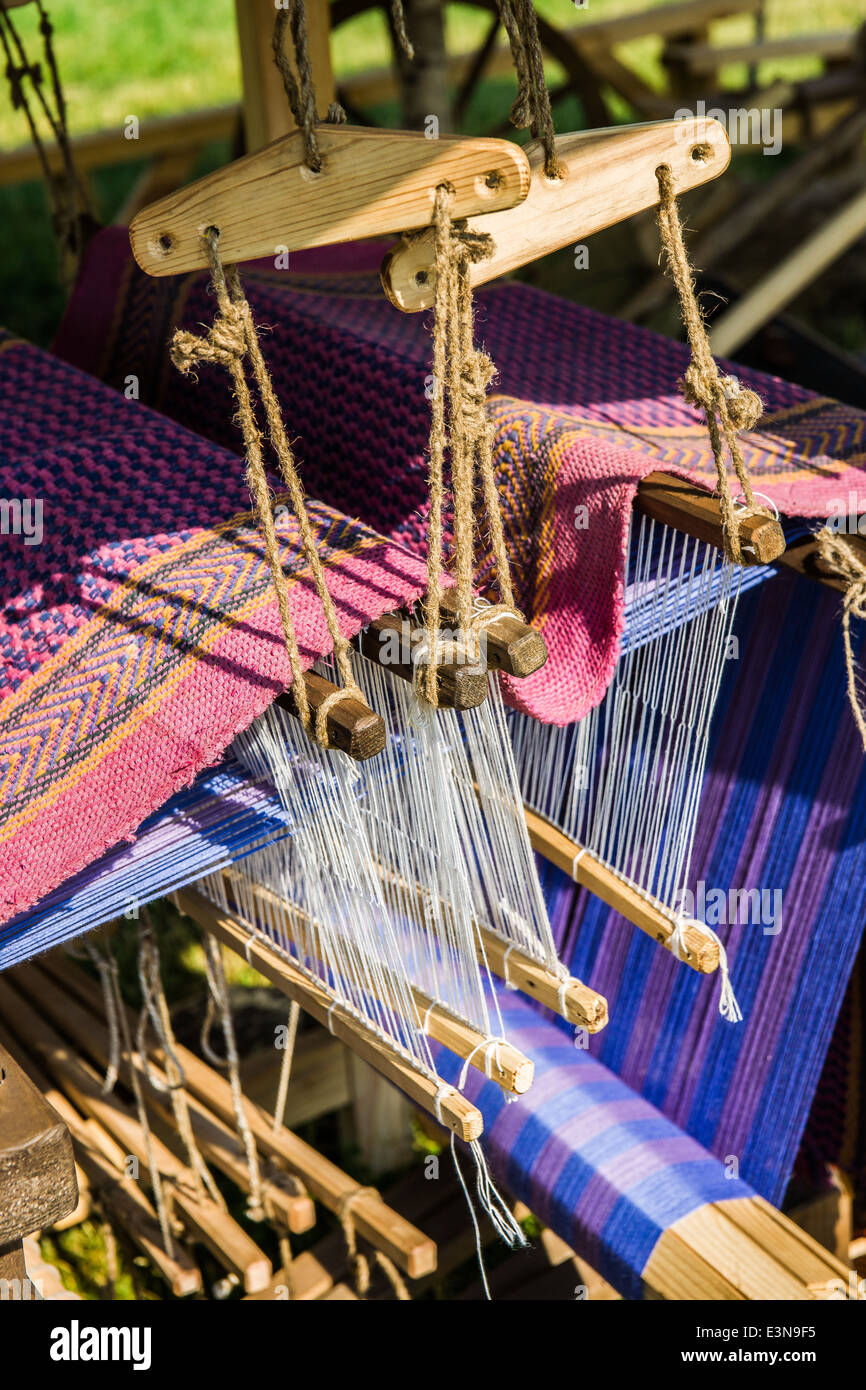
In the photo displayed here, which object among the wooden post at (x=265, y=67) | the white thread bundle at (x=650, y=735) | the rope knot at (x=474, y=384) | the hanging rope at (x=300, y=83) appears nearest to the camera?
the hanging rope at (x=300, y=83)

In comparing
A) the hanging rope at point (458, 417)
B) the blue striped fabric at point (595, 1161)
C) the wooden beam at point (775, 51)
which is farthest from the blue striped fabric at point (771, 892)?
the wooden beam at point (775, 51)

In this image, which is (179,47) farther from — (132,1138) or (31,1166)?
(31,1166)

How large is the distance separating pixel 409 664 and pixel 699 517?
0.37 m

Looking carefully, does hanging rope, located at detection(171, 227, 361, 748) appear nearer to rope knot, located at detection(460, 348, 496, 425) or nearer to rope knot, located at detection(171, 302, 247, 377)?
rope knot, located at detection(171, 302, 247, 377)

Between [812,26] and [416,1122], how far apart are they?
8.76m

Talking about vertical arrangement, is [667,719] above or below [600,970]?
above

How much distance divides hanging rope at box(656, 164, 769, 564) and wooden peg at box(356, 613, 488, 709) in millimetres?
335

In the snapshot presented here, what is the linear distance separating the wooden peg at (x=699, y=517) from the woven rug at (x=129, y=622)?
0.29m

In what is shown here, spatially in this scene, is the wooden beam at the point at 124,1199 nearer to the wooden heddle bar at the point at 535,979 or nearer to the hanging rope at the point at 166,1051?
the hanging rope at the point at 166,1051

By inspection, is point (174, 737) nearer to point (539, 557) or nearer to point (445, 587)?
point (445, 587)

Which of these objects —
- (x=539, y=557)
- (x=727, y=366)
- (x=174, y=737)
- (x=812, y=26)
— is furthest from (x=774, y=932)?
(x=812, y=26)

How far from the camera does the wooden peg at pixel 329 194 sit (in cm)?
111

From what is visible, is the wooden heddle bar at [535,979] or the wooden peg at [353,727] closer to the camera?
the wooden peg at [353,727]

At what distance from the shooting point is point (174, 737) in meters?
1.42
